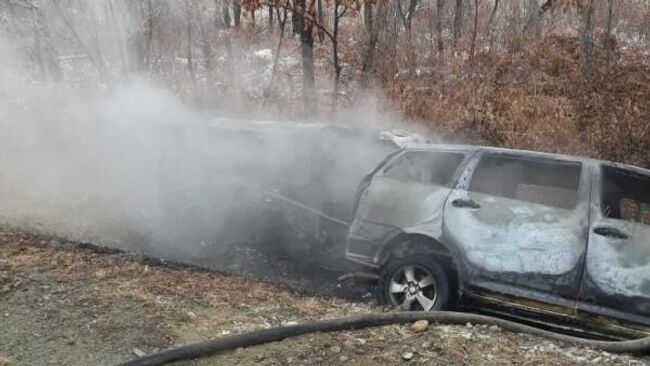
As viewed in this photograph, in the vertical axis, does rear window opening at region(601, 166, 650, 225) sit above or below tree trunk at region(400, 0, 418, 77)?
below

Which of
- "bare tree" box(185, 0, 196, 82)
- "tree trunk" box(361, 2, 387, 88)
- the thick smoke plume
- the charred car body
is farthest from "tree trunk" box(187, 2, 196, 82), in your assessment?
the charred car body

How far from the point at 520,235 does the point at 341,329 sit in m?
1.74

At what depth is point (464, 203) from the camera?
16.9ft

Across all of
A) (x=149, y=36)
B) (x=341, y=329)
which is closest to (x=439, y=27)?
(x=149, y=36)

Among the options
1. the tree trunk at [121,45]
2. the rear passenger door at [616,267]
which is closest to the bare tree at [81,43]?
the tree trunk at [121,45]

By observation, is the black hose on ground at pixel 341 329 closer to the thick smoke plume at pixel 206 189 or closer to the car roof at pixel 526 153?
the car roof at pixel 526 153

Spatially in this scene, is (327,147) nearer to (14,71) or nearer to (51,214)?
(51,214)

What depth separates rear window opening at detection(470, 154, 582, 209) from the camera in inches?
209

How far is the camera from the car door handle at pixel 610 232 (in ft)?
15.2

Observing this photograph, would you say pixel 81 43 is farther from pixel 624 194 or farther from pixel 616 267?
pixel 616 267

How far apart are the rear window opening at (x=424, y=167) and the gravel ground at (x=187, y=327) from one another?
1.32 m

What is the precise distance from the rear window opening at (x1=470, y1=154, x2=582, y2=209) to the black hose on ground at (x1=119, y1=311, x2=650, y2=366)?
123 cm

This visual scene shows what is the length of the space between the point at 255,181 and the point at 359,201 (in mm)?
1659

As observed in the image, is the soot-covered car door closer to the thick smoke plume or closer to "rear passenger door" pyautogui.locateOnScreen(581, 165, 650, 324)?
the thick smoke plume
